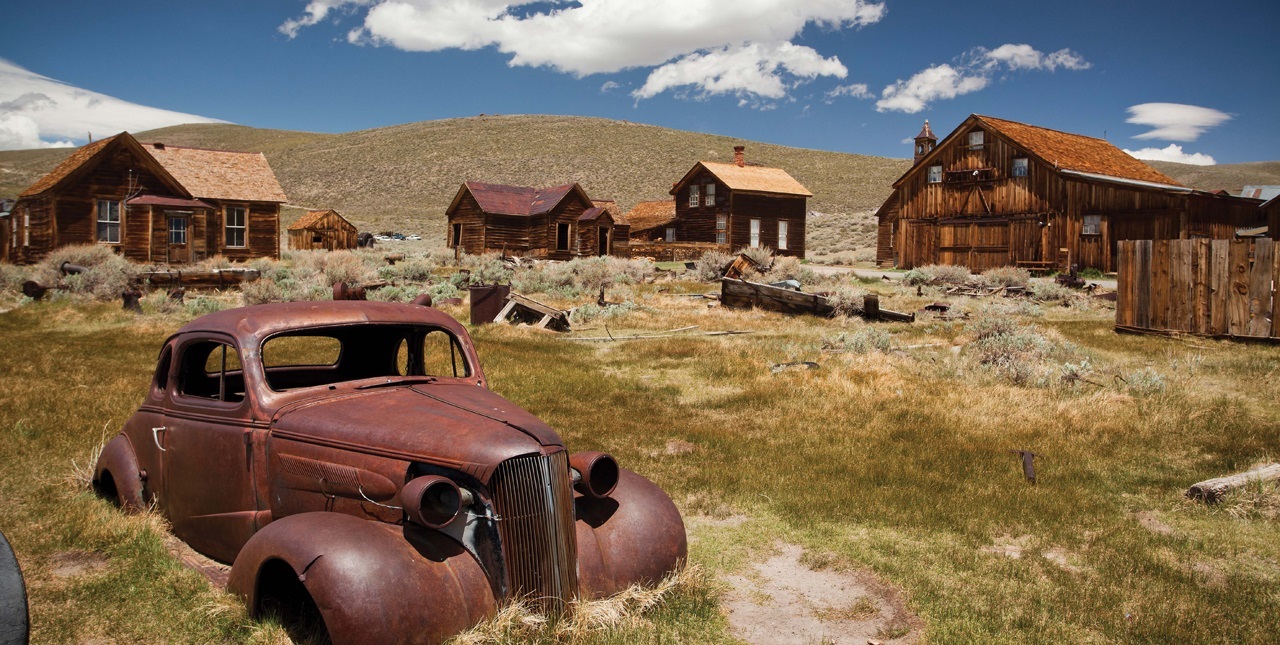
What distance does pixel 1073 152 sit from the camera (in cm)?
3152

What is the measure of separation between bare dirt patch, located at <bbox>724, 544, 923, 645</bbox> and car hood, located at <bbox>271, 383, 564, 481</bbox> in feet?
5.46

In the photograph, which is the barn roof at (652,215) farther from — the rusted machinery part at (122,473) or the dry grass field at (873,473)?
the rusted machinery part at (122,473)

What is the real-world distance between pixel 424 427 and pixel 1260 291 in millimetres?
14741

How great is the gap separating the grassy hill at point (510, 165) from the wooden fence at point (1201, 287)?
179ft

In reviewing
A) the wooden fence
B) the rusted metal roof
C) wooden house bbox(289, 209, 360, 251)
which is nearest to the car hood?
the wooden fence

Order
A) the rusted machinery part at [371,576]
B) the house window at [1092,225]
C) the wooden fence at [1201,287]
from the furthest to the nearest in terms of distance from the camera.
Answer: the house window at [1092,225] → the wooden fence at [1201,287] → the rusted machinery part at [371,576]

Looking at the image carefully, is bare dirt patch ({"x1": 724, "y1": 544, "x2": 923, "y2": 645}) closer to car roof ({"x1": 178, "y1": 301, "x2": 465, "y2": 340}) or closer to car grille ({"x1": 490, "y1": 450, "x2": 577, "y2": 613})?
car grille ({"x1": 490, "y1": 450, "x2": 577, "y2": 613})

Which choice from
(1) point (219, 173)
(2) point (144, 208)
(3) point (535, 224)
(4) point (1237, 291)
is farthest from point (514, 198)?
(4) point (1237, 291)

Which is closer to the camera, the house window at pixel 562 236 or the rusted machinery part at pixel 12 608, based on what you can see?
the rusted machinery part at pixel 12 608

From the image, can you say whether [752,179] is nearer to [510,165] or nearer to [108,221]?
[108,221]

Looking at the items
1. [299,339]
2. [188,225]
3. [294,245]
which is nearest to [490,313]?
[299,339]

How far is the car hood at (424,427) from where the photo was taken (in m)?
3.49

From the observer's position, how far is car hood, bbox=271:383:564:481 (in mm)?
3490

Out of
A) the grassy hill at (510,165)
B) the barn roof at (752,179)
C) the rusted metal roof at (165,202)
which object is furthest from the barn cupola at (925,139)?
the rusted metal roof at (165,202)
